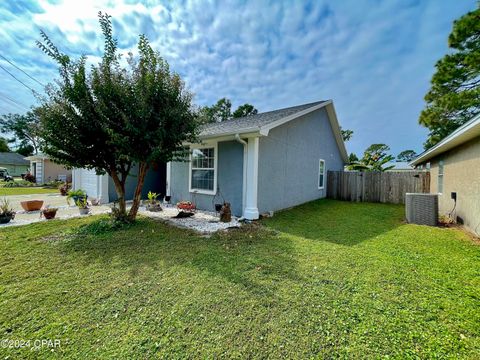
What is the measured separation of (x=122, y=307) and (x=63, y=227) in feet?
15.8

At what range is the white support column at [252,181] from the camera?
655cm

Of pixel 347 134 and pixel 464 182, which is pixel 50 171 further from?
pixel 347 134

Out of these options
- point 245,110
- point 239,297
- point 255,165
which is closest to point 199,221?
point 255,165

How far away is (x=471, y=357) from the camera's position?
176 centimetres

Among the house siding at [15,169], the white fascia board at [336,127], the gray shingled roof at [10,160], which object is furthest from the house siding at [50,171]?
the house siding at [15,169]

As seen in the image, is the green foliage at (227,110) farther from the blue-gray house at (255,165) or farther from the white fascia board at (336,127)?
the blue-gray house at (255,165)

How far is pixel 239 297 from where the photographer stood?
2.61 metres

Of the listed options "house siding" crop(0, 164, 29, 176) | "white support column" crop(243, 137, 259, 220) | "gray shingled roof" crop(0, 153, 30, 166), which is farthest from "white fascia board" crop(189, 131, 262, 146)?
"house siding" crop(0, 164, 29, 176)

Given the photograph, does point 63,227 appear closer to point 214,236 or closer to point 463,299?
point 214,236

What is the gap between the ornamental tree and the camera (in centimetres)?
496

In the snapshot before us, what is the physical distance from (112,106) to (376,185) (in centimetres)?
1322

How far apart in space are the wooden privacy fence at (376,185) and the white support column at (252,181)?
802 cm

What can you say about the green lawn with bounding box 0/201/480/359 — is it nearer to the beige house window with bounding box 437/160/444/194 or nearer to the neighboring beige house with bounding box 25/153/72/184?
the beige house window with bounding box 437/160/444/194

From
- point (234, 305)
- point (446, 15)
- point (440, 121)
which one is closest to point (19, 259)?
point (234, 305)
